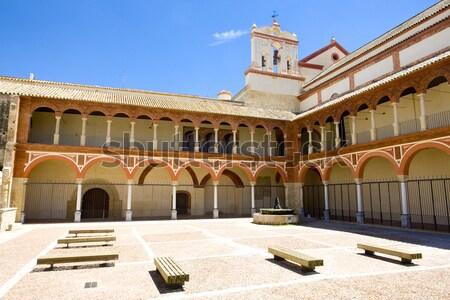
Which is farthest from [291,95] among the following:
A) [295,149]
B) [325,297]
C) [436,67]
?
[325,297]

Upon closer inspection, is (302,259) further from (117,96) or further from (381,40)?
(381,40)

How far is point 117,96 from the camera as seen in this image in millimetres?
21141

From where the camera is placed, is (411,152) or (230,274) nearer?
(230,274)

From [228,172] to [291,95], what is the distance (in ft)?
30.2

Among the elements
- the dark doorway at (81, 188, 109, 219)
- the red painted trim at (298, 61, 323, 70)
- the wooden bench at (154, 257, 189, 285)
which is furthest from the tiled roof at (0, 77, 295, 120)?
the wooden bench at (154, 257, 189, 285)

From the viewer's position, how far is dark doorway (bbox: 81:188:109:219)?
20.8 m

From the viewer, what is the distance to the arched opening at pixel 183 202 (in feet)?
77.4

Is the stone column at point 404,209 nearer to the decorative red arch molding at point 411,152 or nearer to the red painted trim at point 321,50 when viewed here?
the decorative red arch molding at point 411,152

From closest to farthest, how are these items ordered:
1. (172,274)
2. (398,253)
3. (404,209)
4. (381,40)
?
(172,274) < (398,253) < (404,209) < (381,40)

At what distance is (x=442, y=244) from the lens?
9.96 meters

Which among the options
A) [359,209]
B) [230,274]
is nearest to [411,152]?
[359,209]

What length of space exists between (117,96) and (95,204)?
24.1 ft

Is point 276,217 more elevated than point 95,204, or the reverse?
point 95,204

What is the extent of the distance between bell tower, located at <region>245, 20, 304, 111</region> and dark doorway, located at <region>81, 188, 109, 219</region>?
44.2ft
